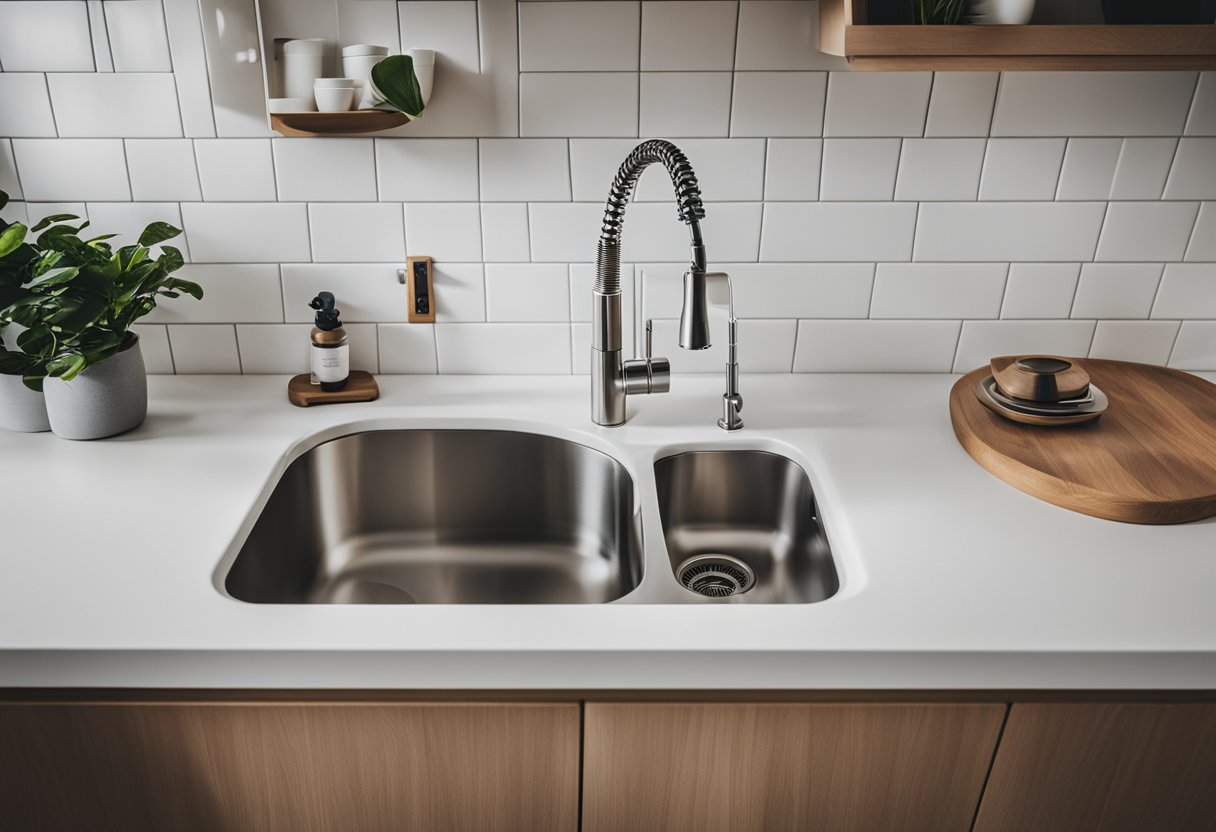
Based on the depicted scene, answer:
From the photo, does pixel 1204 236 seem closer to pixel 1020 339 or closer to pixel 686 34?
pixel 1020 339

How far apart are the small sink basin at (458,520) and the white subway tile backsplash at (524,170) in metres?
0.36

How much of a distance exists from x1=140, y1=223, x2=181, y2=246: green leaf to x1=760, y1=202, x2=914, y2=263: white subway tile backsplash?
0.87 m

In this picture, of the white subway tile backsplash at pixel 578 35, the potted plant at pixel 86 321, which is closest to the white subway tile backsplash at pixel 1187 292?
the white subway tile backsplash at pixel 578 35

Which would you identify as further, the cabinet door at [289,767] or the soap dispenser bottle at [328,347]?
the soap dispenser bottle at [328,347]

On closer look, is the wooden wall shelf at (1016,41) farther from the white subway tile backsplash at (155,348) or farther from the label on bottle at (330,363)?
the white subway tile backsplash at (155,348)

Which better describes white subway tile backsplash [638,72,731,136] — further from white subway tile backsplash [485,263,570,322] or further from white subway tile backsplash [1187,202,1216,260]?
white subway tile backsplash [1187,202,1216,260]

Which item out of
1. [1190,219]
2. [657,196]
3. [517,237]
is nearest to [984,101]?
[1190,219]

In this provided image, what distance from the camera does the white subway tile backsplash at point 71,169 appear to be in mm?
1339

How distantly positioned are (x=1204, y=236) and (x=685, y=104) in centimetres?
84

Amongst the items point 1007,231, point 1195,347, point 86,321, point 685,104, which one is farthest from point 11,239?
point 1195,347

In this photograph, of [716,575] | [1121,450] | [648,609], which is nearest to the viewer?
[648,609]

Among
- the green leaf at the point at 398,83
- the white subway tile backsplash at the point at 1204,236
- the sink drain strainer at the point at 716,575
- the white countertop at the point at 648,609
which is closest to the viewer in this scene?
the white countertop at the point at 648,609

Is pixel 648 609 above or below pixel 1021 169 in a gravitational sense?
below

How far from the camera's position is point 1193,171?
1368 mm
